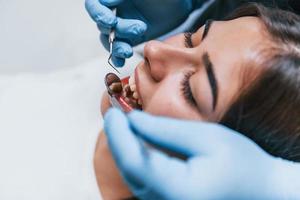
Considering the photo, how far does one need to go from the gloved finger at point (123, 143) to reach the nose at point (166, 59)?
0.21 meters

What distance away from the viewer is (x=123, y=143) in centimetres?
73

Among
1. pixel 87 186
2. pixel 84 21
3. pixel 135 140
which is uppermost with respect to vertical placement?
pixel 135 140

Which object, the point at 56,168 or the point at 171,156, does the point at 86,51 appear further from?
the point at 171,156

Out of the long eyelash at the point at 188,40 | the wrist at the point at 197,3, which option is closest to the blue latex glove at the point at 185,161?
the long eyelash at the point at 188,40

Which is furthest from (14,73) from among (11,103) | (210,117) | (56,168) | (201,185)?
(201,185)

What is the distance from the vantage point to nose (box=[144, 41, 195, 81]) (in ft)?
3.05

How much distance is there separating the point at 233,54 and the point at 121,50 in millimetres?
402

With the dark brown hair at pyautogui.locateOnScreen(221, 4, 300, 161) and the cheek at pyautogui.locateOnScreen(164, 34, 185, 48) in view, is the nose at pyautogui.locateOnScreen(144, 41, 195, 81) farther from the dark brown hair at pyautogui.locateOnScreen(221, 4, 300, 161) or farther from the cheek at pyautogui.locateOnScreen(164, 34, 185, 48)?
the dark brown hair at pyautogui.locateOnScreen(221, 4, 300, 161)

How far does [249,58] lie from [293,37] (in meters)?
0.11

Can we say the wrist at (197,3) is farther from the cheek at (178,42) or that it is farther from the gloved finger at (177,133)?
the gloved finger at (177,133)

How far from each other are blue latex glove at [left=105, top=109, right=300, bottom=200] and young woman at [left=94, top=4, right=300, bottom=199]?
0.28 feet

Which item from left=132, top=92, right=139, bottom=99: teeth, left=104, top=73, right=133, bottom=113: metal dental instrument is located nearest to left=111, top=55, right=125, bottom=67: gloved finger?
left=104, top=73, right=133, bottom=113: metal dental instrument

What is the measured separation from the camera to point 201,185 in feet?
2.46

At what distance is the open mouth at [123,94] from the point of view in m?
1.06
